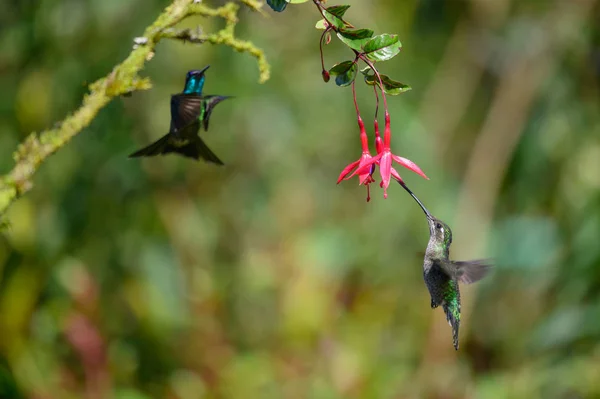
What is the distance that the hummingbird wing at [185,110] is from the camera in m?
0.73

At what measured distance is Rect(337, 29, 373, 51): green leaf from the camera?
2.21 feet

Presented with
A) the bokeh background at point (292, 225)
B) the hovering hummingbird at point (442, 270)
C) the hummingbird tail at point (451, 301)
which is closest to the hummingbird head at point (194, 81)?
the hovering hummingbird at point (442, 270)

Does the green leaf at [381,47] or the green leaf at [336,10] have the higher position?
the green leaf at [336,10]

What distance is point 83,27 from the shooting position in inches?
117

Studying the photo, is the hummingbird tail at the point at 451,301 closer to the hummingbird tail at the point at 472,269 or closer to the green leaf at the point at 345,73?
the hummingbird tail at the point at 472,269

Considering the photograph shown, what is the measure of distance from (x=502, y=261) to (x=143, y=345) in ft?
4.64

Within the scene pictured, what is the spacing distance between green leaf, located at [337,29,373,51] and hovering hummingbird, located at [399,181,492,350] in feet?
0.62

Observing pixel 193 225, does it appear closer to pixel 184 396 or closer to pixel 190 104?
pixel 184 396

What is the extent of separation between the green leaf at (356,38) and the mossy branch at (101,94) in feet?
0.26

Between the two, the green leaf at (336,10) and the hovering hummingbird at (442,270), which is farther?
the hovering hummingbird at (442,270)

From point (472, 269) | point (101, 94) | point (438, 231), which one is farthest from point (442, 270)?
point (101, 94)

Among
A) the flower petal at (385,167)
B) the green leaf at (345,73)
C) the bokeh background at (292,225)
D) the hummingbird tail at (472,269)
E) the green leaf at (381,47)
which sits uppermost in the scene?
the green leaf at (381,47)

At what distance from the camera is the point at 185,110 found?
28.6 inches

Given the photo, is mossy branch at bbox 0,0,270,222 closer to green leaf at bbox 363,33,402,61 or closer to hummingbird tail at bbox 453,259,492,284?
green leaf at bbox 363,33,402,61
